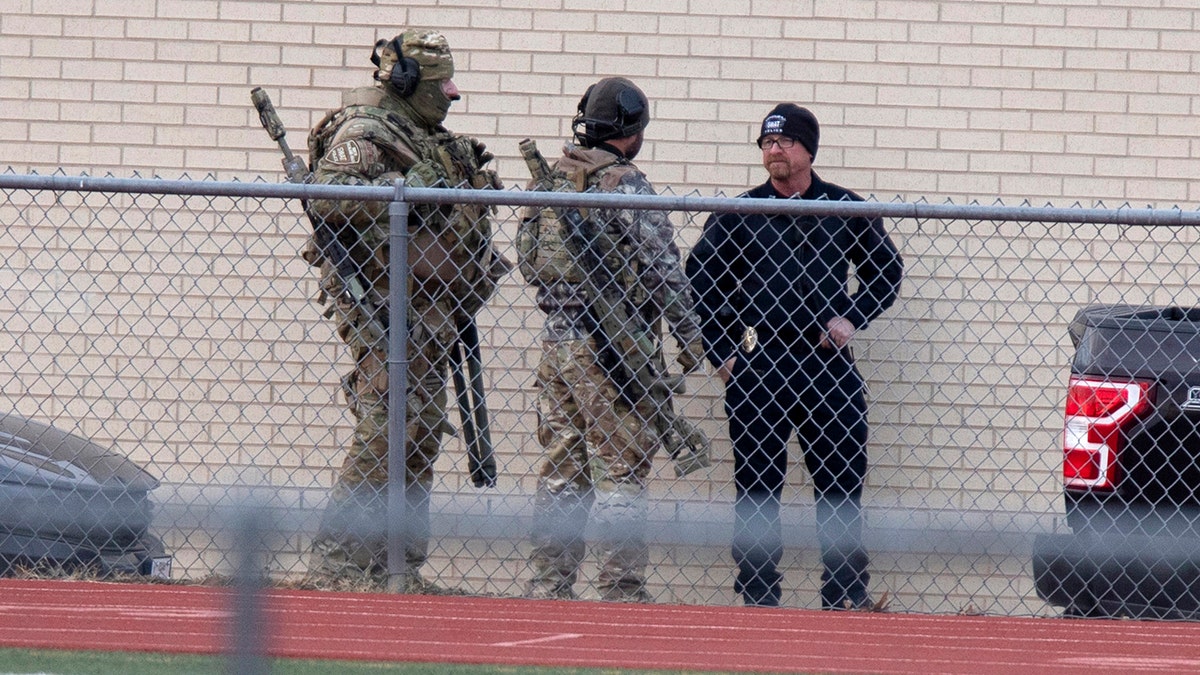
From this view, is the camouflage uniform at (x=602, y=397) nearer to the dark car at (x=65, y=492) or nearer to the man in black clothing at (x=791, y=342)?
the man in black clothing at (x=791, y=342)

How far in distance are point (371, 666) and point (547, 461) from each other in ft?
7.56

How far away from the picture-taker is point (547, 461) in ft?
20.7

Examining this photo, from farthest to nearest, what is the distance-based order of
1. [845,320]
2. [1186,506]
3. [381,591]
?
[845,320], [381,591], [1186,506]

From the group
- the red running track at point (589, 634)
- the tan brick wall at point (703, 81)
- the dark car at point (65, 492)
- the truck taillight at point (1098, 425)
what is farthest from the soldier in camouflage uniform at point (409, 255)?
the truck taillight at point (1098, 425)

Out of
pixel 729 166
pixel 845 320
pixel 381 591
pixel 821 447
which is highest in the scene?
pixel 729 166

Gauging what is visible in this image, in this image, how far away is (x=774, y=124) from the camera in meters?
6.76

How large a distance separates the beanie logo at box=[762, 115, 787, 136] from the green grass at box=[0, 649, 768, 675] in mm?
3217

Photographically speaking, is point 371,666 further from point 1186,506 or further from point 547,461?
point 1186,506

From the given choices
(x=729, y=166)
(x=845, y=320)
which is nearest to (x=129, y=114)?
(x=729, y=166)

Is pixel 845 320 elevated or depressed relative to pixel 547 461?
elevated

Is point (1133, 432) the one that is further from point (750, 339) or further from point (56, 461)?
point (56, 461)

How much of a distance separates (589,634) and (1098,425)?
1744 mm

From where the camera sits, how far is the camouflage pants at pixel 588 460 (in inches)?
233

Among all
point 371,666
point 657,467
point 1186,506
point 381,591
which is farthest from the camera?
point 657,467
